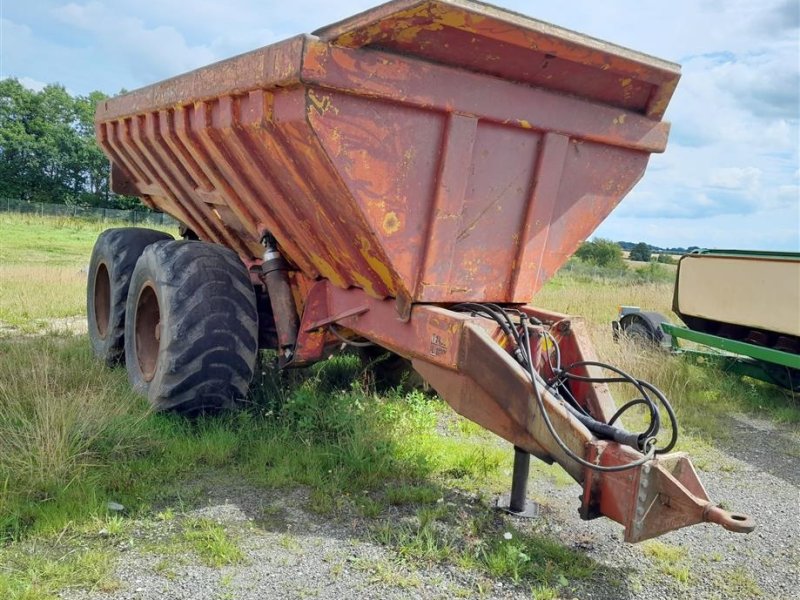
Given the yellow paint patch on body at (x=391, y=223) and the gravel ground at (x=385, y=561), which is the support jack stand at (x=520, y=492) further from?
the yellow paint patch on body at (x=391, y=223)

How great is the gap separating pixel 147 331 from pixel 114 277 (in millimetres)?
941

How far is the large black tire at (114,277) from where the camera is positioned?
557cm

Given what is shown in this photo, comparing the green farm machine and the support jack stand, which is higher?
the green farm machine

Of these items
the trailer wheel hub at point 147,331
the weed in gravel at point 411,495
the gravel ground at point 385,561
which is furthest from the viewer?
the trailer wheel hub at point 147,331

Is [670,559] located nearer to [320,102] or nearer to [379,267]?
[379,267]

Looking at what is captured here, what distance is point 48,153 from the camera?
5353 centimetres

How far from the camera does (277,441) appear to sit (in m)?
4.06

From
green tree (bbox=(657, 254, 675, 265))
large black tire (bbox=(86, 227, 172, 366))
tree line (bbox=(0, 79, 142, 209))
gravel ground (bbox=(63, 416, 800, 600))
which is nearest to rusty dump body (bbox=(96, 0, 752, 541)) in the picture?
gravel ground (bbox=(63, 416, 800, 600))

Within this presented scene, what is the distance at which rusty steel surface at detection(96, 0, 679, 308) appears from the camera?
2889 mm

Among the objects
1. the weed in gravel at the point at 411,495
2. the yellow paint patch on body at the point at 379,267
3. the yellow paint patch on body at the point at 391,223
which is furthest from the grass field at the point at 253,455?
the yellow paint patch on body at the point at 391,223

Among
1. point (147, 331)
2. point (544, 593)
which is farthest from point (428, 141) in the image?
point (147, 331)

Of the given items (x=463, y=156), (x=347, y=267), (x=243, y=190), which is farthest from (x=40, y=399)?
(x=463, y=156)

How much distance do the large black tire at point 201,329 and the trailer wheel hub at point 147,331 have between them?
477mm

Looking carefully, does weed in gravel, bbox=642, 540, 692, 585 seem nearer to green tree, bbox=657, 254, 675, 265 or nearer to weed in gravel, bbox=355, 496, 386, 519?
weed in gravel, bbox=355, 496, 386, 519
